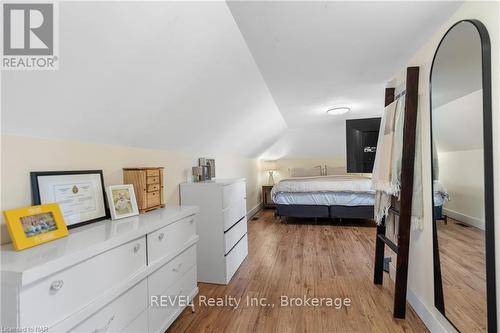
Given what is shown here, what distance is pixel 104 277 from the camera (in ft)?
3.65

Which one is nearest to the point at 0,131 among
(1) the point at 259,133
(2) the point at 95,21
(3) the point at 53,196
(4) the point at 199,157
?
(3) the point at 53,196

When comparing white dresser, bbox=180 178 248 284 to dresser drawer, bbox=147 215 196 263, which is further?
white dresser, bbox=180 178 248 284

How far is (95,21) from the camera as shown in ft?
3.34

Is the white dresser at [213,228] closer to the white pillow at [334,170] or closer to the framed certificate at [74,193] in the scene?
the framed certificate at [74,193]

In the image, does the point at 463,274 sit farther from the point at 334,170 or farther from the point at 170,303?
the point at 334,170

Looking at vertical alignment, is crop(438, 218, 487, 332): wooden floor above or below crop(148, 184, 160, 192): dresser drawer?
below

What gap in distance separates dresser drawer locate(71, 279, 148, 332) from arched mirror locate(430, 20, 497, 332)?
1731mm

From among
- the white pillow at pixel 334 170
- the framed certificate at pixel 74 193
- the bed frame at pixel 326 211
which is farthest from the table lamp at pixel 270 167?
the framed certificate at pixel 74 193

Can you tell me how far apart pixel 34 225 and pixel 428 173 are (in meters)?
2.21

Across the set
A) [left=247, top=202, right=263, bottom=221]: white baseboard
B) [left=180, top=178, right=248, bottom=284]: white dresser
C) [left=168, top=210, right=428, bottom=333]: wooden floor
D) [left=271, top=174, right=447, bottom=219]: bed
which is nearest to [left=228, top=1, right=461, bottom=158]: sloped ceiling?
[left=180, top=178, right=248, bottom=284]: white dresser

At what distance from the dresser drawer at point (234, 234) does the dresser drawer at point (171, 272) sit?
1.55 ft

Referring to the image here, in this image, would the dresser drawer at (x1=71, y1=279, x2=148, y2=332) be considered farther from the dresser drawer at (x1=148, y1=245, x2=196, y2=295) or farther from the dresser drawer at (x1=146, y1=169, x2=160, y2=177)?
the dresser drawer at (x1=146, y1=169, x2=160, y2=177)

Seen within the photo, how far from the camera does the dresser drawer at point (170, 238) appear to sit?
146 centimetres

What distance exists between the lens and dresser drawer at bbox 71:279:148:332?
1056 millimetres
